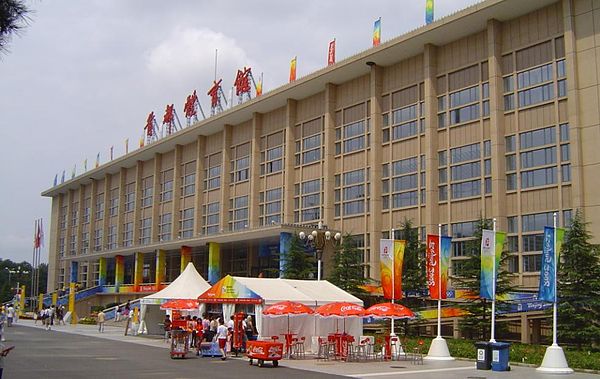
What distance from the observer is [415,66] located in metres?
47.4

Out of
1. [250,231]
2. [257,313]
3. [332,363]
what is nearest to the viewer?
[332,363]

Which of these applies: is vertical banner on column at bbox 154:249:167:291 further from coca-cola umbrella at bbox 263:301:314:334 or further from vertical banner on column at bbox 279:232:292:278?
coca-cola umbrella at bbox 263:301:314:334

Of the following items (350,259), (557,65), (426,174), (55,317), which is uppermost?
(557,65)

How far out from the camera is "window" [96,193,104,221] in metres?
93.0

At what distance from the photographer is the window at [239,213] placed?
2494 inches

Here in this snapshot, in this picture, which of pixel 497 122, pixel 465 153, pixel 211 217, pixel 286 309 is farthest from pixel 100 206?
pixel 286 309

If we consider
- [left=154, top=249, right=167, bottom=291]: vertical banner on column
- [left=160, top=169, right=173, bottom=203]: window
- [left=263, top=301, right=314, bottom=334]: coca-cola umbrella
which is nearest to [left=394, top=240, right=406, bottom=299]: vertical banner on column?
[left=263, top=301, right=314, bottom=334]: coca-cola umbrella

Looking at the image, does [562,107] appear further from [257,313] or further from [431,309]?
[257,313]

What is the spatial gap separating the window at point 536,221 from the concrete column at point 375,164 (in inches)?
458

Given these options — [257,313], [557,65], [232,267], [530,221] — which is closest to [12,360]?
[257,313]

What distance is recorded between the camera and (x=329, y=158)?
53281 millimetres

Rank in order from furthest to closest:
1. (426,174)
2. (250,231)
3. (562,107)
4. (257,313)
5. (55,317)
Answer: (55,317) → (250,231) → (426,174) → (562,107) → (257,313)

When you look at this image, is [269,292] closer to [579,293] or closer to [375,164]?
[579,293]

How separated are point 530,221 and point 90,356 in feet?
83.8
